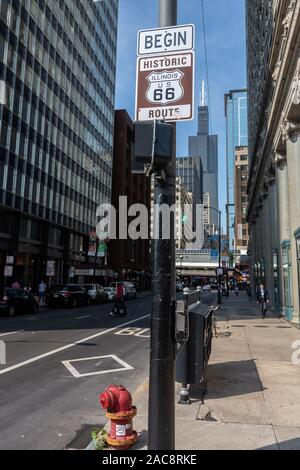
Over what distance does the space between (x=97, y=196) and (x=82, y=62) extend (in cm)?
1796

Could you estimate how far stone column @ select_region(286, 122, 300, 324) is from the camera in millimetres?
19094

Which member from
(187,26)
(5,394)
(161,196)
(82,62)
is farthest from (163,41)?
(82,62)

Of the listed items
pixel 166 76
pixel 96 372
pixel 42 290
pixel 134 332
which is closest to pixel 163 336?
pixel 166 76

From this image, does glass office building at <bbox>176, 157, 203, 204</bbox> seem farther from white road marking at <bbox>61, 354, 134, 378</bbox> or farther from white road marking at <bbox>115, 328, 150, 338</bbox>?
white road marking at <bbox>61, 354, 134, 378</bbox>

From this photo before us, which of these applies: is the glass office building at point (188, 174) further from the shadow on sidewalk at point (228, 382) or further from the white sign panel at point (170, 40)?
the white sign panel at point (170, 40)

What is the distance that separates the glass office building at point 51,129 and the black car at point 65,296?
262 inches

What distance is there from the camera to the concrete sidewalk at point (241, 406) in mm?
5332

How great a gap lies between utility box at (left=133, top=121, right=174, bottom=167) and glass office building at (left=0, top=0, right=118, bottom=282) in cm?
3244

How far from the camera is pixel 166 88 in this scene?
16.2 feet

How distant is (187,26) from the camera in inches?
197

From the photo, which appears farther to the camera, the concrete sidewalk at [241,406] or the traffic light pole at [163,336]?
the concrete sidewalk at [241,406]

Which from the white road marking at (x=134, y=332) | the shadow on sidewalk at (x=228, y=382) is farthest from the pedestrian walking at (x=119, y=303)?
the shadow on sidewalk at (x=228, y=382)

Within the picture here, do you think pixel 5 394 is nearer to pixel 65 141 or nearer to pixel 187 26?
pixel 187 26

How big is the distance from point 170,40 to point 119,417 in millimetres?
4384
